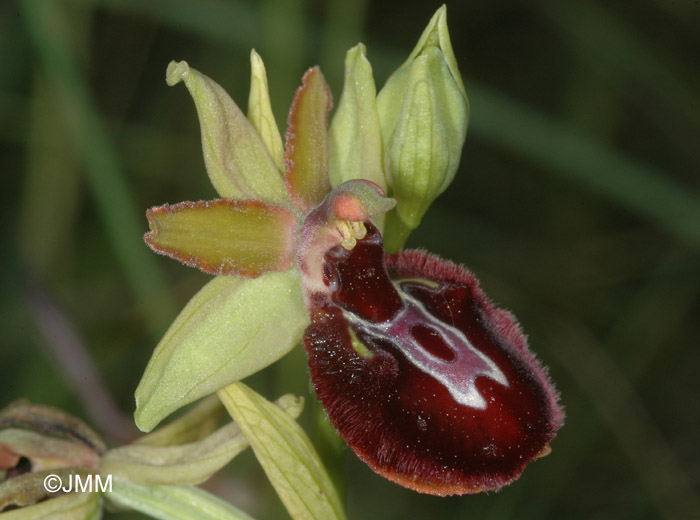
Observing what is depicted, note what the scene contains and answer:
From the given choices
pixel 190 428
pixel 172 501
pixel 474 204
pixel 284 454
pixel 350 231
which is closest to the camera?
pixel 284 454

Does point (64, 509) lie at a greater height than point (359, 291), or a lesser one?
lesser

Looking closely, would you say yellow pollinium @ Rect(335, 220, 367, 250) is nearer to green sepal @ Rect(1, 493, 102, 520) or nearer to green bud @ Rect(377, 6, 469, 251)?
green bud @ Rect(377, 6, 469, 251)

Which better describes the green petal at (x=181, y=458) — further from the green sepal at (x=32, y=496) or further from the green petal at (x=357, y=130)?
the green petal at (x=357, y=130)

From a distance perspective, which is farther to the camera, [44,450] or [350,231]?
[44,450]

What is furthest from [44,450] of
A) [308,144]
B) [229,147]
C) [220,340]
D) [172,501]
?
[308,144]

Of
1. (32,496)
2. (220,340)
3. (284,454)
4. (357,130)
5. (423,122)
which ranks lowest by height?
(32,496)

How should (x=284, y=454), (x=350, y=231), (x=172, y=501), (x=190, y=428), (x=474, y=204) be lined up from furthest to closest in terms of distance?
(x=474, y=204), (x=190, y=428), (x=172, y=501), (x=350, y=231), (x=284, y=454)

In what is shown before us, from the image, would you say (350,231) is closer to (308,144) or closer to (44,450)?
(308,144)

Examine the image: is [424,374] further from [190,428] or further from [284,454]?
[190,428]
